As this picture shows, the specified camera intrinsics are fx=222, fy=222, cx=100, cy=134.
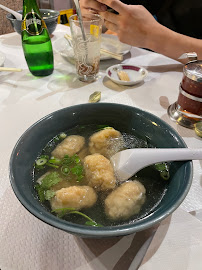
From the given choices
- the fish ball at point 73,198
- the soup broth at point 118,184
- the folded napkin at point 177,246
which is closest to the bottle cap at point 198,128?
the soup broth at point 118,184

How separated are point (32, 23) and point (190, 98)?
98 centimetres

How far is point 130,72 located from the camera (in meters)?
1.43

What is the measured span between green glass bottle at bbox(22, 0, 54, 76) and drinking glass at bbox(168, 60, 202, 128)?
83 centimetres

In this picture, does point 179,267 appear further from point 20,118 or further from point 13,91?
point 13,91

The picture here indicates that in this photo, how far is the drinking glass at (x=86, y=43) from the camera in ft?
4.22

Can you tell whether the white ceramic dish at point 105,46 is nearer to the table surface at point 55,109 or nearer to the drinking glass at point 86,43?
the table surface at point 55,109

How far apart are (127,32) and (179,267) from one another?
144 cm

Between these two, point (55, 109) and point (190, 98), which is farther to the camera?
point (55, 109)

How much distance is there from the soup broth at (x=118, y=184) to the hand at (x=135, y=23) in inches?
38.1

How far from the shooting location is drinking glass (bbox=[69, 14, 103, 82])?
1.29m

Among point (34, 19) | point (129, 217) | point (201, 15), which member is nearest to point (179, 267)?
point (129, 217)

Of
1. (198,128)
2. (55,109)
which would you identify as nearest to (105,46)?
(55,109)

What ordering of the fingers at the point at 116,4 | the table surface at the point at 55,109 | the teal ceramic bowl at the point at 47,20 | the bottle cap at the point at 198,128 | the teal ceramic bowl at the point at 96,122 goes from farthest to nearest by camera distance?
the teal ceramic bowl at the point at 47,20 → the fingers at the point at 116,4 → the bottle cap at the point at 198,128 → the table surface at the point at 55,109 → the teal ceramic bowl at the point at 96,122

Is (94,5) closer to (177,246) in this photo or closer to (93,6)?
(93,6)
